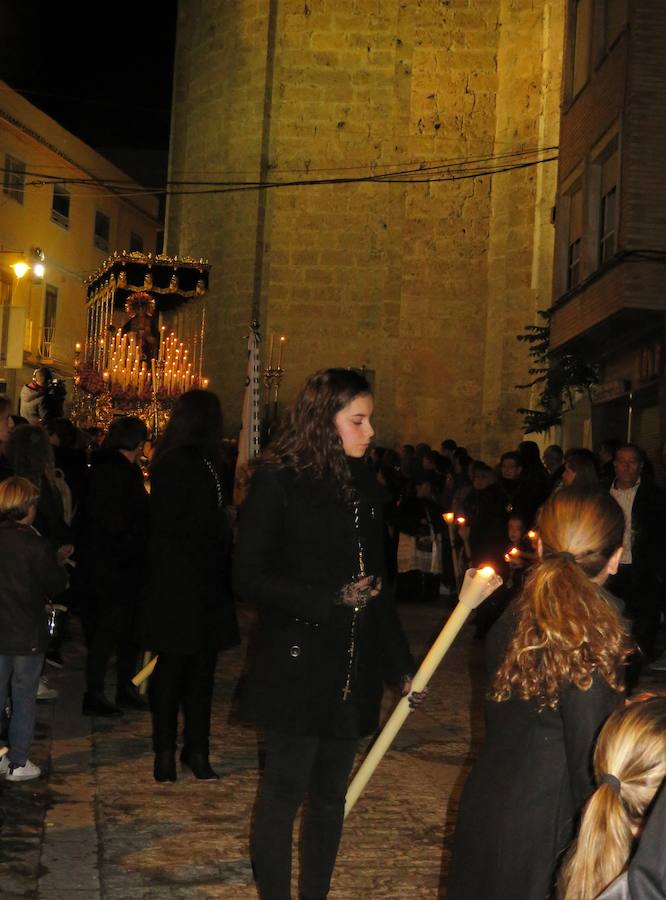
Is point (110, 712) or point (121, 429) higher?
point (121, 429)

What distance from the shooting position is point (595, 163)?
2041cm

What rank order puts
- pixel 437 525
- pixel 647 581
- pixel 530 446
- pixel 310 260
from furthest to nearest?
pixel 310 260, pixel 437 525, pixel 530 446, pixel 647 581

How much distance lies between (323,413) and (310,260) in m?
23.8

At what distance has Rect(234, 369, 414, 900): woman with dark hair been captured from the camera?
14.7 ft

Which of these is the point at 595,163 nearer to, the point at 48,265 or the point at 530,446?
the point at 530,446

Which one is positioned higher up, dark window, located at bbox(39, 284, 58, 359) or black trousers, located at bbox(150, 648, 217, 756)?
dark window, located at bbox(39, 284, 58, 359)

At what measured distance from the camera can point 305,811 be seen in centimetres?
472

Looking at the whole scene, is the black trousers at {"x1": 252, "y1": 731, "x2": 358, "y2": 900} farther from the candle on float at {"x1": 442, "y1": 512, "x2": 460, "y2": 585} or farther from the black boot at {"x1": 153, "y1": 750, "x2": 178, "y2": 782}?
the candle on float at {"x1": 442, "y1": 512, "x2": 460, "y2": 585}

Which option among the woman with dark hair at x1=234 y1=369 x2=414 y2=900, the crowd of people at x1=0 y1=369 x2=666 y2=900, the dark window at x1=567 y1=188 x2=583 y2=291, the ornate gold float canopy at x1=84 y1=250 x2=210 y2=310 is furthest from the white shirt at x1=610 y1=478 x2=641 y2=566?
the ornate gold float canopy at x1=84 y1=250 x2=210 y2=310

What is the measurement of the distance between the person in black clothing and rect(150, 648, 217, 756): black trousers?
1656mm

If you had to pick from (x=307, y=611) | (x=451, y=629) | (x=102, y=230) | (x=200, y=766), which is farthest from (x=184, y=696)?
(x=102, y=230)

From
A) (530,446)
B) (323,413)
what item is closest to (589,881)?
(323,413)

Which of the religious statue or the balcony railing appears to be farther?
the balcony railing

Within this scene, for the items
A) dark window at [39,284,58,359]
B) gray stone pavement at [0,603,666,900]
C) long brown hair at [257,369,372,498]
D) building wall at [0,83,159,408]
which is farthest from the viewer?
dark window at [39,284,58,359]
